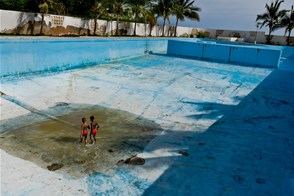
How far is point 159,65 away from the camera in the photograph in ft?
56.3

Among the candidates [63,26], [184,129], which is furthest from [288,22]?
[184,129]

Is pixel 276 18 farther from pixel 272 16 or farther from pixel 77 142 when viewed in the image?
pixel 77 142

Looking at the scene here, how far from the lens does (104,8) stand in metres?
22.1

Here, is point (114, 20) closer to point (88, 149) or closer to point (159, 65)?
point (159, 65)

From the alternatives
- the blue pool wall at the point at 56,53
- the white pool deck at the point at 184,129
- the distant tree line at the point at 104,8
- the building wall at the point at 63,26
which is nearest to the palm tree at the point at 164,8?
the distant tree line at the point at 104,8

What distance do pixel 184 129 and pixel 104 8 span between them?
17.5m

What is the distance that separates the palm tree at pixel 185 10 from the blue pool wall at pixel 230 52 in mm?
10766

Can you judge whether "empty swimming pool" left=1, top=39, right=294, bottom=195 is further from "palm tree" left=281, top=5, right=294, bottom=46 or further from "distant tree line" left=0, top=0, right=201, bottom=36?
"palm tree" left=281, top=5, right=294, bottom=46

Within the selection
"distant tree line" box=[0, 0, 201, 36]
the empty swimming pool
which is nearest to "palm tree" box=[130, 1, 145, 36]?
"distant tree line" box=[0, 0, 201, 36]

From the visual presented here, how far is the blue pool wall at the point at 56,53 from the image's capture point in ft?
38.6

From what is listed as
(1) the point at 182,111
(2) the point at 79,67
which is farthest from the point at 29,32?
(1) the point at 182,111

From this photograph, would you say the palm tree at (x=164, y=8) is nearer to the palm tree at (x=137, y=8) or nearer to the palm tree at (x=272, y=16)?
the palm tree at (x=137, y=8)

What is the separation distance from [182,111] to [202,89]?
11.3 ft

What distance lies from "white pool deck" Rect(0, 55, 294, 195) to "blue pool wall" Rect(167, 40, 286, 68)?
14.5 ft
